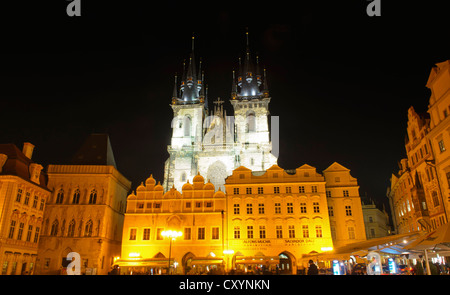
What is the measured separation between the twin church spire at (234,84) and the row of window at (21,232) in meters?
39.2

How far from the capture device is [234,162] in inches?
2286

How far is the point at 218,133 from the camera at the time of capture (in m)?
64.0

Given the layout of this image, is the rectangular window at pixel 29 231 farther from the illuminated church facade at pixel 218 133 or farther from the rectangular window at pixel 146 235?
the illuminated church facade at pixel 218 133

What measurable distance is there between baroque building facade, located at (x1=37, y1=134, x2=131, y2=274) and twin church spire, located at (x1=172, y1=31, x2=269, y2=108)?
102 feet

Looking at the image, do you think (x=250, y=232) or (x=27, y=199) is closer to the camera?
(x=27, y=199)

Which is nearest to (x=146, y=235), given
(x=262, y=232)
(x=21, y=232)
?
(x=21, y=232)

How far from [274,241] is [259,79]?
45.5m

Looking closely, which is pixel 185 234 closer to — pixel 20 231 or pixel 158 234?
pixel 158 234

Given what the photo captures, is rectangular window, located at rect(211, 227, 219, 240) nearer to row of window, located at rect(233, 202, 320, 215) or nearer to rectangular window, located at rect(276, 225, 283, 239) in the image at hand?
row of window, located at rect(233, 202, 320, 215)

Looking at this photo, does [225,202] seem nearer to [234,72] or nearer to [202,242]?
[202,242]

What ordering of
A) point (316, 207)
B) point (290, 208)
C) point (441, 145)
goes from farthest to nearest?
point (290, 208) → point (316, 207) → point (441, 145)

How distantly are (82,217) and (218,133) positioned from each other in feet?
105

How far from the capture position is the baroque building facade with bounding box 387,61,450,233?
27.8 metres
